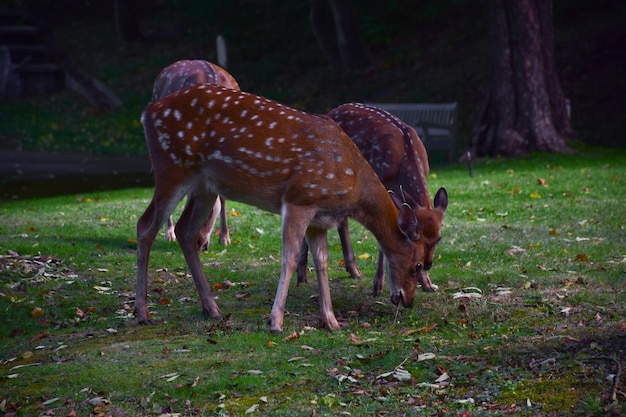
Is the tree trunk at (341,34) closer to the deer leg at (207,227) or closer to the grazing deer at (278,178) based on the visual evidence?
the deer leg at (207,227)

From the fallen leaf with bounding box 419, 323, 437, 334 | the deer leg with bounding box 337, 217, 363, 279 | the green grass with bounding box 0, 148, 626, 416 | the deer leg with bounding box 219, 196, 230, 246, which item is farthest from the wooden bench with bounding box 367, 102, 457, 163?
the fallen leaf with bounding box 419, 323, 437, 334

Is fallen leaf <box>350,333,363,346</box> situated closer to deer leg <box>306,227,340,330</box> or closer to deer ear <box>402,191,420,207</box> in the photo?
deer leg <box>306,227,340,330</box>

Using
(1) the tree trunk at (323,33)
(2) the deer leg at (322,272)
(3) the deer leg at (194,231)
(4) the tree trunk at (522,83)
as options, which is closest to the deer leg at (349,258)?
(2) the deer leg at (322,272)

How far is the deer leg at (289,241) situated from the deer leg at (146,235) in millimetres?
966

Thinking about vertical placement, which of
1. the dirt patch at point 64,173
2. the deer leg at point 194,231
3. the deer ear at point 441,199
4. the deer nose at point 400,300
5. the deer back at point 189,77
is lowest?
the dirt patch at point 64,173

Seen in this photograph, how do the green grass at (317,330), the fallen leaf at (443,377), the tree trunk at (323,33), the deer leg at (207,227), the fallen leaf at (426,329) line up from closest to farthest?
the green grass at (317,330) < the fallen leaf at (443,377) < the fallen leaf at (426,329) < the deer leg at (207,227) < the tree trunk at (323,33)

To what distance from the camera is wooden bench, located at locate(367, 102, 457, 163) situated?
1934 centimetres

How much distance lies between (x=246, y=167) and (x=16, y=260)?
332 cm

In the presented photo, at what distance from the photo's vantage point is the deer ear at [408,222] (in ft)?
24.1

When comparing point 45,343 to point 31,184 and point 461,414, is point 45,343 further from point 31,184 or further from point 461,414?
point 31,184

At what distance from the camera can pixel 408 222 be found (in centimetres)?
741

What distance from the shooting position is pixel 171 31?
32.8 metres

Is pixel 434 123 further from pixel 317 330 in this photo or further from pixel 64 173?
pixel 317 330

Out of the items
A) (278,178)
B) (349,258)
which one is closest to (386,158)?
(349,258)
